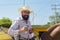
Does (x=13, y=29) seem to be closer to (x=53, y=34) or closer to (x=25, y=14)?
(x=25, y=14)

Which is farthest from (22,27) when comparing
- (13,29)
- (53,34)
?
(53,34)

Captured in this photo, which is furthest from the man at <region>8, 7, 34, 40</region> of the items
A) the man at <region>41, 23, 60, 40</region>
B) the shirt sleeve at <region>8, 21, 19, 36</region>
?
the man at <region>41, 23, 60, 40</region>

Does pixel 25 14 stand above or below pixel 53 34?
above

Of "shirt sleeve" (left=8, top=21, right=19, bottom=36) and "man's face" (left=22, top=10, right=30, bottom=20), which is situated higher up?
"man's face" (left=22, top=10, right=30, bottom=20)

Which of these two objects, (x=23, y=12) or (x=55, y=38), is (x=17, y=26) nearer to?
(x=23, y=12)

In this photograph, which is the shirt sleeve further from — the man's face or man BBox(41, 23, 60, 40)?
man BBox(41, 23, 60, 40)

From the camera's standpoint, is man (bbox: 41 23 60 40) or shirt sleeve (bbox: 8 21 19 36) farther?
shirt sleeve (bbox: 8 21 19 36)

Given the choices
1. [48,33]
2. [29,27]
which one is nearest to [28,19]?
[29,27]

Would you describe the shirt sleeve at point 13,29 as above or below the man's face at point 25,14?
below

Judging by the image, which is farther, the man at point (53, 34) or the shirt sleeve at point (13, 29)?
the shirt sleeve at point (13, 29)

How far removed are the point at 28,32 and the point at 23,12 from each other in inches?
14.8

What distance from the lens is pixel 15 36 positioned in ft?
14.6

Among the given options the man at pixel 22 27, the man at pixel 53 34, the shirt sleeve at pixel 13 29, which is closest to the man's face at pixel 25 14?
the man at pixel 22 27

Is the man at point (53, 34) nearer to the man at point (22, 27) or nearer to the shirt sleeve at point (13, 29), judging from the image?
the man at point (22, 27)
